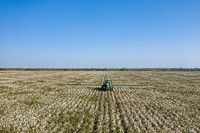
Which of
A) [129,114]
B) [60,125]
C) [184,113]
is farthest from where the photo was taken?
[184,113]

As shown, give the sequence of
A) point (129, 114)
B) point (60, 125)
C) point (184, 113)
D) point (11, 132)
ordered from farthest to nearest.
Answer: point (184, 113)
point (129, 114)
point (60, 125)
point (11, 132)

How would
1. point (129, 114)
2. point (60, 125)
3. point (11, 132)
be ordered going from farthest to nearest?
point (129, 114) < point (60, 125) < point (11, 132)

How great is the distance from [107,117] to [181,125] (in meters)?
4.39

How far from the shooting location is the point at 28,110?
1942cm

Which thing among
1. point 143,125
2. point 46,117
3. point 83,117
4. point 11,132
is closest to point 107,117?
point 83,117

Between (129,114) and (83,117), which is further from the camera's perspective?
(129,114)

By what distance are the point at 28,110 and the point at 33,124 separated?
15.4 feet

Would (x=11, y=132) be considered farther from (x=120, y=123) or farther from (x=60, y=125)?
(x=120, y=123)

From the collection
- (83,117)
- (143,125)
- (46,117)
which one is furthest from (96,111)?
(143,125)

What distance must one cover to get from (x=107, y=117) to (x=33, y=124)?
14.8ft

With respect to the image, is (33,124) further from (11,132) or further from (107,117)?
(107,117)

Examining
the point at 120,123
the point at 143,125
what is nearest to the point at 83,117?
the point at 120,123

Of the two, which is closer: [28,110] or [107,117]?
[107,117]

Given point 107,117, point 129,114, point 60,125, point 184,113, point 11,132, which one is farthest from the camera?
point 184,113
